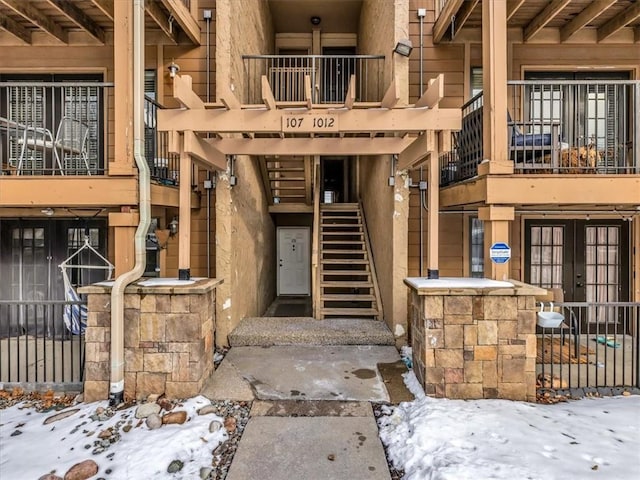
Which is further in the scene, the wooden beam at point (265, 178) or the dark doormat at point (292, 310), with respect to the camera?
the dark doormat at point (292, 310)

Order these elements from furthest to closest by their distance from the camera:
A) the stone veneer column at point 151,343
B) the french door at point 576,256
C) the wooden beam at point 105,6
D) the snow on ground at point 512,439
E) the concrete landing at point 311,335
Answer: the french door at point 576,256 → the concrete landing at point 311,335 → the wooden beam at point 105,6 → the stone veneer column at point 151,343 → the snow on ground at point 512,439

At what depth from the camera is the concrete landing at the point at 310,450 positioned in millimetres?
2479

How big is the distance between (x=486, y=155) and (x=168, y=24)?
15.4ft

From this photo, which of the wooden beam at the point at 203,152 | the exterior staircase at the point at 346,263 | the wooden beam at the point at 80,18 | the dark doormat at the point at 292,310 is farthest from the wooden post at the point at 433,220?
the wooden beam at the point at 80,18

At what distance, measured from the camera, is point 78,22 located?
512 centimetres

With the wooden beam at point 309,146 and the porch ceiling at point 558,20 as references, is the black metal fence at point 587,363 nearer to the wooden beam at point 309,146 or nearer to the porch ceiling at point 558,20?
the wooden beam at point 309,146

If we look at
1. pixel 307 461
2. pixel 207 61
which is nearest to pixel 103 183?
pixel 207 61

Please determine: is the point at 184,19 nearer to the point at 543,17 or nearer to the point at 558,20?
the point at 543,17

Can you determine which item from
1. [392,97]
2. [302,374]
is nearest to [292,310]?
[302,374]

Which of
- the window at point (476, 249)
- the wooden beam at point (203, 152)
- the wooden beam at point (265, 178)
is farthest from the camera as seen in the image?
the wooden beam at point (265, 178)

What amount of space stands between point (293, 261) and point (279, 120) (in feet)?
19.2

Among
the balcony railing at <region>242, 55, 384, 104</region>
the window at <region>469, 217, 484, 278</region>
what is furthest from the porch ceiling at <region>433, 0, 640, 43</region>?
the window at <region>469, 217, 484, 278</region>

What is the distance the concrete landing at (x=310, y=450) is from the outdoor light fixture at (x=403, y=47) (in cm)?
432

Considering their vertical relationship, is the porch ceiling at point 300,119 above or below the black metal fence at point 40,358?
above
